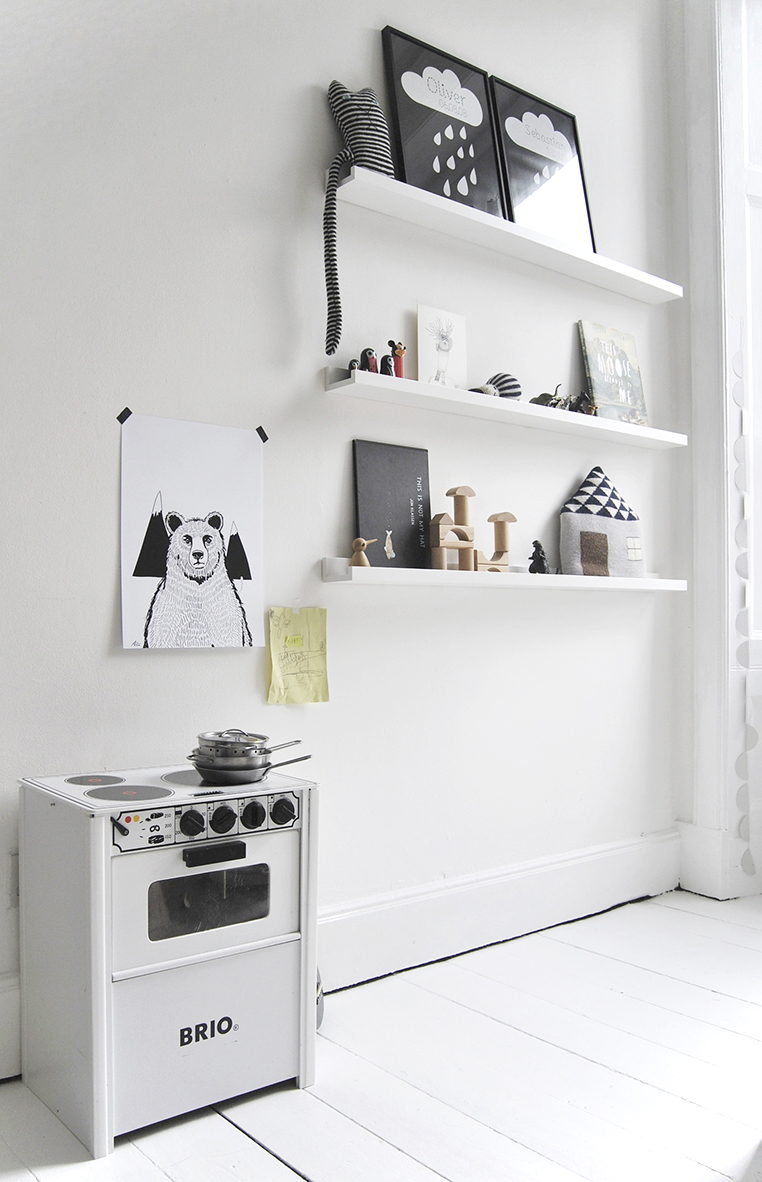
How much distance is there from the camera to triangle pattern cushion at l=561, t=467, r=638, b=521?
2.68 meters

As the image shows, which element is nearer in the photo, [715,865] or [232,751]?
[232,751]

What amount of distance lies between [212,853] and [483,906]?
1049mm

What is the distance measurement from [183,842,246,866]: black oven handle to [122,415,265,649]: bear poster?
0.46m

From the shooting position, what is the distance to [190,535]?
6.43ft

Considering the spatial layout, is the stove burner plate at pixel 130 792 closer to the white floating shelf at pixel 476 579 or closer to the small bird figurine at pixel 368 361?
the white floating shelf at pixel 476 579

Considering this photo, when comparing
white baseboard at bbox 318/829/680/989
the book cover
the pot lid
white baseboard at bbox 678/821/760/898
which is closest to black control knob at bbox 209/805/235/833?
the pot lid

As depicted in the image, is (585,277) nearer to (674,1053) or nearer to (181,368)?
(181,368)

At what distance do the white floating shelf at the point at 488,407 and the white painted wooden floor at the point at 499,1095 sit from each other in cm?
135

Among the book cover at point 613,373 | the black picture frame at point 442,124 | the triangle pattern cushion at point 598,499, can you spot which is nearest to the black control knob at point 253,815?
the triangle pattern cushion at point 598,499

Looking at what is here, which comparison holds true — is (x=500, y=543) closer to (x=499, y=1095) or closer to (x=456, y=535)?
(x=456, y=535)

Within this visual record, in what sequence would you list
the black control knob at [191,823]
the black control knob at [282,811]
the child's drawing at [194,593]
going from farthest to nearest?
the child's drawing at [194,593]
the black control knob at [282,811]
the black control knob at [191,823]

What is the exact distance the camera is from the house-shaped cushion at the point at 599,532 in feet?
8.64

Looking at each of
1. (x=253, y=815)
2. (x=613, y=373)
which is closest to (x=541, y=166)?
(x=613, y=373)

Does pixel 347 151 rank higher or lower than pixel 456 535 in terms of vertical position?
higher
